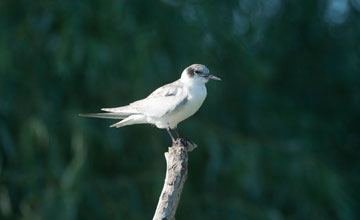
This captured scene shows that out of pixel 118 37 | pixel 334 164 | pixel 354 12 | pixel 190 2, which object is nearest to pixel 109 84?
pixel 118 37

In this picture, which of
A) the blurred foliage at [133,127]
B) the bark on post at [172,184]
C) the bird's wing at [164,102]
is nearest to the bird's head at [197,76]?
the bird's wing at [164,102]

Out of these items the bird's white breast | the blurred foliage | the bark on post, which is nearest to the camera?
the bark on post

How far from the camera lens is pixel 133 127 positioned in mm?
8008

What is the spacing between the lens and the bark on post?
3.95 m

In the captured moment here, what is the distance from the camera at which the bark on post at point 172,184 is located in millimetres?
3950

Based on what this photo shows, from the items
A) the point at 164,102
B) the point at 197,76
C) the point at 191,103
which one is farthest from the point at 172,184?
the point at 197,76

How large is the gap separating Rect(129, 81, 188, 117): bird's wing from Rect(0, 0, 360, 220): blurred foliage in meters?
2.36

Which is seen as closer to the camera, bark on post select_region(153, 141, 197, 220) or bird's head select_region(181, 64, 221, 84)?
bark on post select_region(153, 141, 197, 220)

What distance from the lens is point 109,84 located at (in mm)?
7539

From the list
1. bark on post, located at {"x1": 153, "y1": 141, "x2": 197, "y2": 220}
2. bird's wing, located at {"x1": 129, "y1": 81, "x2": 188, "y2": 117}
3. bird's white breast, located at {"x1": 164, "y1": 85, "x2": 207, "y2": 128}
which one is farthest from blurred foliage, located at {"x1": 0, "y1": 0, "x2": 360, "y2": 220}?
bark on post, located at {"x1": 153, "y1": 141, "x2": 197, "y2": 220}

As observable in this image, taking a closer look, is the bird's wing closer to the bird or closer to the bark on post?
the bird

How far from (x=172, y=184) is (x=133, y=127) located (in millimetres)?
4009

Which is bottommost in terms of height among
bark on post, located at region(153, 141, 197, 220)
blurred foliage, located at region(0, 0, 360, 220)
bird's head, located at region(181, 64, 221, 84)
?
bark on post, located at region(153, 141, 197, 220)

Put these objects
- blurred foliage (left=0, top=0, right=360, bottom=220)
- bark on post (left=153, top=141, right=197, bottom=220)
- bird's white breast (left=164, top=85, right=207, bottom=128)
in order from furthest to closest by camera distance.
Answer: blurred foliage (left=0, top=0, right=360, bottom=220), bird's white breast (left=164, top=85, right=207, bottom=128), bark on post (left=153, top=141, right=197, bottom=220)
